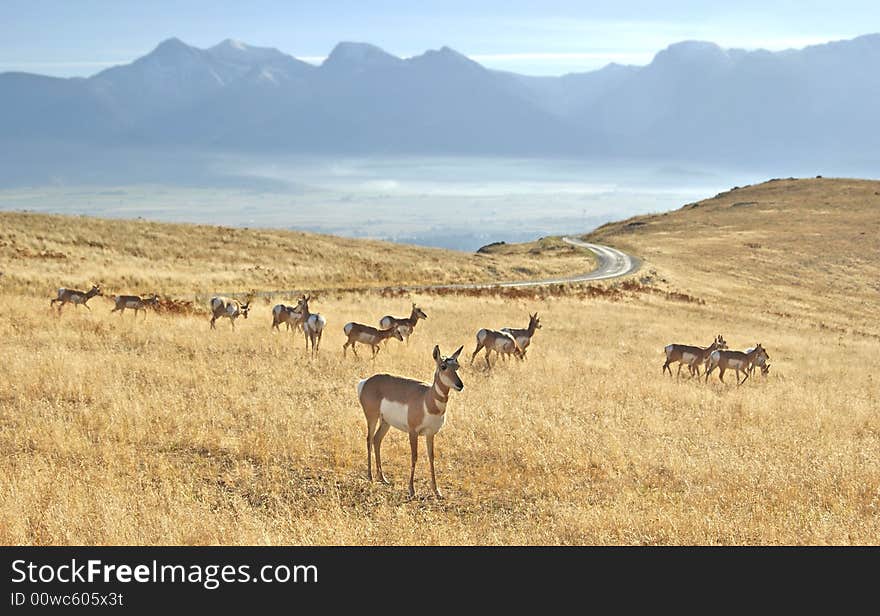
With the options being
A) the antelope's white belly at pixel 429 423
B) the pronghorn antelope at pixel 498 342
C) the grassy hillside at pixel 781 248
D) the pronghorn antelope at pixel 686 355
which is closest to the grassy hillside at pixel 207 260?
the grassy hillside at pixel 781 248

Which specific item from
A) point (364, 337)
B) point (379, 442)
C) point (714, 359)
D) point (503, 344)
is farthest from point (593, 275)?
point (379, 442)

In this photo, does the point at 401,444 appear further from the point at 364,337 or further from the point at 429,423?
the point at 364,337

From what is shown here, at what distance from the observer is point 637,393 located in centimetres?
1867

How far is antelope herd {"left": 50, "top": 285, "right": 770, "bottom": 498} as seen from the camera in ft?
→ 34.3

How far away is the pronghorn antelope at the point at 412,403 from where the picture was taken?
33.7 ft

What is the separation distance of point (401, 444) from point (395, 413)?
111 inches

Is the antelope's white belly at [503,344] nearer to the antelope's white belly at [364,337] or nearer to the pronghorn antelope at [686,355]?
the antelope's white belly at [364,337]

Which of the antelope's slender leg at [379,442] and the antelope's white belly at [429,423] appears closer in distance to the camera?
the antelope's white belly at [429,423]

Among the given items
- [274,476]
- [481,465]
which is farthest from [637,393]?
[274,476]

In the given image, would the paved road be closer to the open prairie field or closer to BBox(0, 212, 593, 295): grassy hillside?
BBox(0, 212, 593, 295): grassy hillside

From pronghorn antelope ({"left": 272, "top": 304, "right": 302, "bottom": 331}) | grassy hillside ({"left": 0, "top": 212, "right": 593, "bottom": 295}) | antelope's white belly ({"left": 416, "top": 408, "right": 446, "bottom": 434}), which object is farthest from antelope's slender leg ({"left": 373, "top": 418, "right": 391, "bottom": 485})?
grassy hillside ({"left": 0, "top": 212, "right": 593, "bottom": 295})

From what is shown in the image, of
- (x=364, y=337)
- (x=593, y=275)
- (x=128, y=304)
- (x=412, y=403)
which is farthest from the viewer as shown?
(x=593, y=275)

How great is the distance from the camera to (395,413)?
10.7 m
